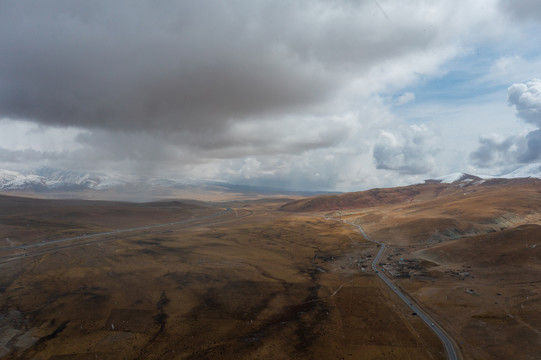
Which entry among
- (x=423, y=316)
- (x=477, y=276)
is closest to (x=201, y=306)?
(x=423, y=316)

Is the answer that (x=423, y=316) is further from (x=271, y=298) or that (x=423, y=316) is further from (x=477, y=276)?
(x=477, y=276)

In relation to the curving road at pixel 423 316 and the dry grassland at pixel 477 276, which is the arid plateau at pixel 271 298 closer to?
the dry grassland at pixel 477 276

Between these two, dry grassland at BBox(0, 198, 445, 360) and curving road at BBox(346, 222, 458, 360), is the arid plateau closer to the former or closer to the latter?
dry grassland at BBox(0, 198, 445, 360)

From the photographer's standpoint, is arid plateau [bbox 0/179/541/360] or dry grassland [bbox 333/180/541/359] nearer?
arid plateau [bbox 0/179/541/360]

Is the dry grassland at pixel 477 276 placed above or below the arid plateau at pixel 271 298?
above

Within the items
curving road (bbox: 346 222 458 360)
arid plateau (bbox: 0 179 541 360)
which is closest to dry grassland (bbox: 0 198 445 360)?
arid plateau (bbox: 0 179 541 360)

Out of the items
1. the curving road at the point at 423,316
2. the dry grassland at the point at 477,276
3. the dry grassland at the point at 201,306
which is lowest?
the dry grassland at the point at 201,306

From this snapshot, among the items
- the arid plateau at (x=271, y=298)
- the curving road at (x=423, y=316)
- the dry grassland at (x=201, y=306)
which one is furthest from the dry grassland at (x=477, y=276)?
the dry grassland at (x=201, y=306)

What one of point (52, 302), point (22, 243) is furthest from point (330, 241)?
point (22, 243)

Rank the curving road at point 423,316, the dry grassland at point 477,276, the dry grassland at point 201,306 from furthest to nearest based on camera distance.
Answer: the dry grassland at point 477,276 < the dry grassland at point 201,306 < the curving road at point 423,316

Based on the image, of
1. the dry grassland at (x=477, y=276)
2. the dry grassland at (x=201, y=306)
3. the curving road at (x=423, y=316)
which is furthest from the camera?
the dry grassland at (x=477, y=276)

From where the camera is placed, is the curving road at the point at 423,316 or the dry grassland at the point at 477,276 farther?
the dry grassland at the point at 477,276
